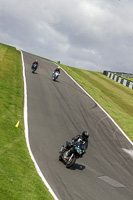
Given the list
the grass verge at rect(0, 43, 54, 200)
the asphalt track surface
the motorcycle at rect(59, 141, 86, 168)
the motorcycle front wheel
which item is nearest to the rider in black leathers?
the motorcycle at rect(59, 141, 86, 168)

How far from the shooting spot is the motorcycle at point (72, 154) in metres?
11.7

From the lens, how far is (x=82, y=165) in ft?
41.7

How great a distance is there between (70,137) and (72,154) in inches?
151

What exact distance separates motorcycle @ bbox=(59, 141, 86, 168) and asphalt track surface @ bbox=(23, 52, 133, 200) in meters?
0.26

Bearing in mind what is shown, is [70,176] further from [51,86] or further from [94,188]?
[51,86]

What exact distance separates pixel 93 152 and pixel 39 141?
119 inches

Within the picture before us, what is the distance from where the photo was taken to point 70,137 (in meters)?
15.7

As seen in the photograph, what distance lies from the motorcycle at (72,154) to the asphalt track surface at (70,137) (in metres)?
0.26

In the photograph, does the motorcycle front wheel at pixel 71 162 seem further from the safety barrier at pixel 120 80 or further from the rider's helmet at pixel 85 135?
the safety barrier at pixel 120 80

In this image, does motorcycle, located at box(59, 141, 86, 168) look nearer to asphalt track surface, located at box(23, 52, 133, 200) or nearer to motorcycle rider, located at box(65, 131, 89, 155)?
motorcycle rider, located at box(65, 131, 89, 155)

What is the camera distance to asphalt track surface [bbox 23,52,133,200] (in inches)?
403

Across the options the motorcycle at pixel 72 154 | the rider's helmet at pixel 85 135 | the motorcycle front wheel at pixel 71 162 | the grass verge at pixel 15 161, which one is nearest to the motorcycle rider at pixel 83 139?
the rider's helmet at pixel 85 135

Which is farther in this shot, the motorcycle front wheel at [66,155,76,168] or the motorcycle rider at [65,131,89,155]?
the motorcycle rider at [65,131,89,155]

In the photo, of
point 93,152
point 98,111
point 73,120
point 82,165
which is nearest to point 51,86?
point 98,111
